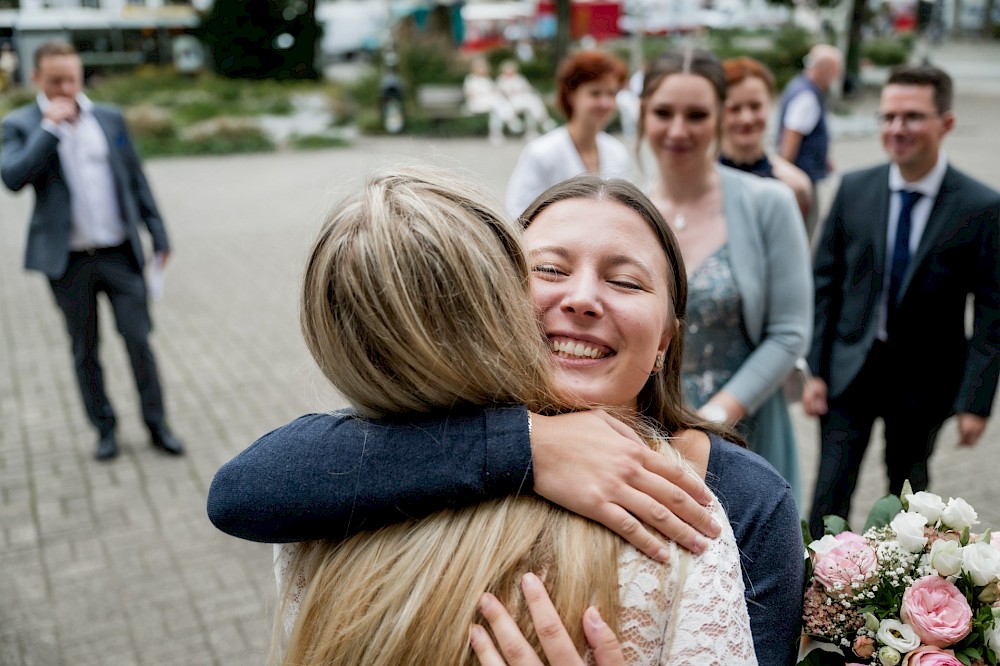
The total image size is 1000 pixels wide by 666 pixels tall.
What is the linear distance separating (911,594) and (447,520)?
88 centimetres

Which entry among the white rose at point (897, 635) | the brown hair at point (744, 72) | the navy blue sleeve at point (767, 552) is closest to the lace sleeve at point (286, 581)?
the navy blue sleeve at point (767, 552)

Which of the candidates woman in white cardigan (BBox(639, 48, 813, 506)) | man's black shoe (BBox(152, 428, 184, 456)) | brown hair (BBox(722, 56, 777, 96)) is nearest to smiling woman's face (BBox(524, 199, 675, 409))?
woman in white cardigan (BBox(639, 48, 813, 506))

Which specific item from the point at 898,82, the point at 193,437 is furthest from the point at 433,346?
the point at 193,437

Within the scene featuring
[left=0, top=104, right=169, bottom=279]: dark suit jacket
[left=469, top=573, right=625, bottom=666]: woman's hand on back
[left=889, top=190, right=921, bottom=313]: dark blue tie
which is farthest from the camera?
[left=0, top=104, right=169, bottom=279]: dark suit jacket

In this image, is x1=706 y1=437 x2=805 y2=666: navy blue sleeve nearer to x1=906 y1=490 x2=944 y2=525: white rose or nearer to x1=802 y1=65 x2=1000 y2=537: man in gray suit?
x1=906 y1=490 x2=944 y2=525: white rose

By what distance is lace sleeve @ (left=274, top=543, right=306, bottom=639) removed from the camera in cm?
146

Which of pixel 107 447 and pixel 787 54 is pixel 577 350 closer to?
pixel 107 447

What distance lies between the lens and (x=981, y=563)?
1562 mm

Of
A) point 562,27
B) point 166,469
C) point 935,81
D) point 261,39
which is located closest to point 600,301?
point 935,81

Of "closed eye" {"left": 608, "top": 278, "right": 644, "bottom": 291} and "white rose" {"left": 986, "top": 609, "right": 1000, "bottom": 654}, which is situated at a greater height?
"closed eye" {"left": 608, "top": 278, "right": 644, "bottom": 291}

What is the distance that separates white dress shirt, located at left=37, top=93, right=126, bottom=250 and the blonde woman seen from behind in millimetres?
4442

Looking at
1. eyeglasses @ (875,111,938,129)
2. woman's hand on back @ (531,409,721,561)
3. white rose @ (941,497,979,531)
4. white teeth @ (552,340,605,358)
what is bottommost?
white rose @ (941,497,979,531)

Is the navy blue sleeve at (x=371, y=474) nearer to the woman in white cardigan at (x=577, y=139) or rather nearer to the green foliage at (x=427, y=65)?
the woman in white cardigan at (x=577, y=139)

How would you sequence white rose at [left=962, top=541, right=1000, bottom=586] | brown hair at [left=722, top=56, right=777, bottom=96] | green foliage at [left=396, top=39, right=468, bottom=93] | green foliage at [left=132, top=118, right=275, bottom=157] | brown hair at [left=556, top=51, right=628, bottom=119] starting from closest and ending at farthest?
white rose at [left=962, top=541, right=1000, bottom=586]
brown hair at [left=556, top=51, right=628, bottom=119]
brown hair at [left=722, top=56, right=777, bottom=96]
green foliage at [left=132, top=118, right=275, bottom=157]
green foliage at [left=396, top=39, right=468, bottom=93]
